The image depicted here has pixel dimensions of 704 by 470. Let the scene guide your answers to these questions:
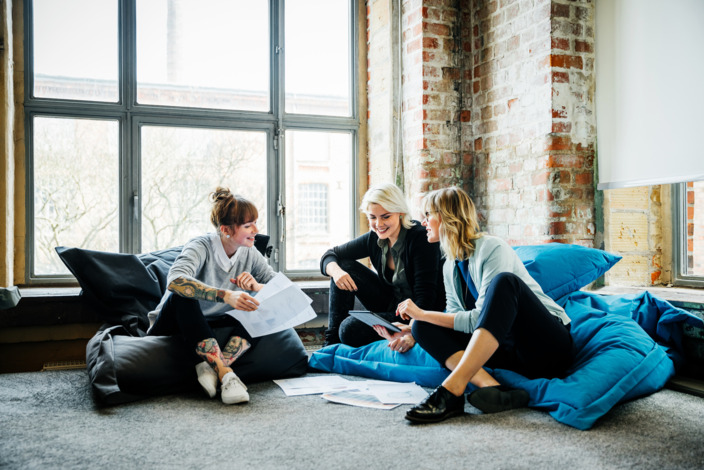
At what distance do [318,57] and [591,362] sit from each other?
2682mm

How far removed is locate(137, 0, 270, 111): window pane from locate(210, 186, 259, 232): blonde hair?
4.50 ft

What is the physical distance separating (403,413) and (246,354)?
823 millimetres

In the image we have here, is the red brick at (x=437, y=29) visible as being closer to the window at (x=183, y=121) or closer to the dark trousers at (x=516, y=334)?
the window at (x=183, y=121)

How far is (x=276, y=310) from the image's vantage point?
8.40 feet

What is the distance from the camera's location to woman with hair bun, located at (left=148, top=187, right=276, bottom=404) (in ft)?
8.06

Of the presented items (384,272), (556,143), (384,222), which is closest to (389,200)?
(384,222)

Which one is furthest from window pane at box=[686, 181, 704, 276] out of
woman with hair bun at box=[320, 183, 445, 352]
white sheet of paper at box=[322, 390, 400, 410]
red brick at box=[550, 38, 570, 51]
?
white sheet of paper at box=[322, 390, 400, 410]

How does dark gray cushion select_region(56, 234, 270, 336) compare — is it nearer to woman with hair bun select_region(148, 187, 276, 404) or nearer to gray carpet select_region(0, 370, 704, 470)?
woman with hair bun select_region(148, 187, 276, 404)

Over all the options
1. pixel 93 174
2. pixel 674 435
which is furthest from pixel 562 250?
pixel 93 174

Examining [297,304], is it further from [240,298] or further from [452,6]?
[452,6]

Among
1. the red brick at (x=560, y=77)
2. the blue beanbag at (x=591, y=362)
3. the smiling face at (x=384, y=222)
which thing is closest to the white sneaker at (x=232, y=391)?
the blue beanbag at (x=591, y=362)

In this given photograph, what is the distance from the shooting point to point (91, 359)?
2523mm

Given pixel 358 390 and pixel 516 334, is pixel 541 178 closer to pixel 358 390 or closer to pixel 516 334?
pixel 516 334

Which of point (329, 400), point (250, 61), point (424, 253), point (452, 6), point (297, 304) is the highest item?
point (452, 6)
